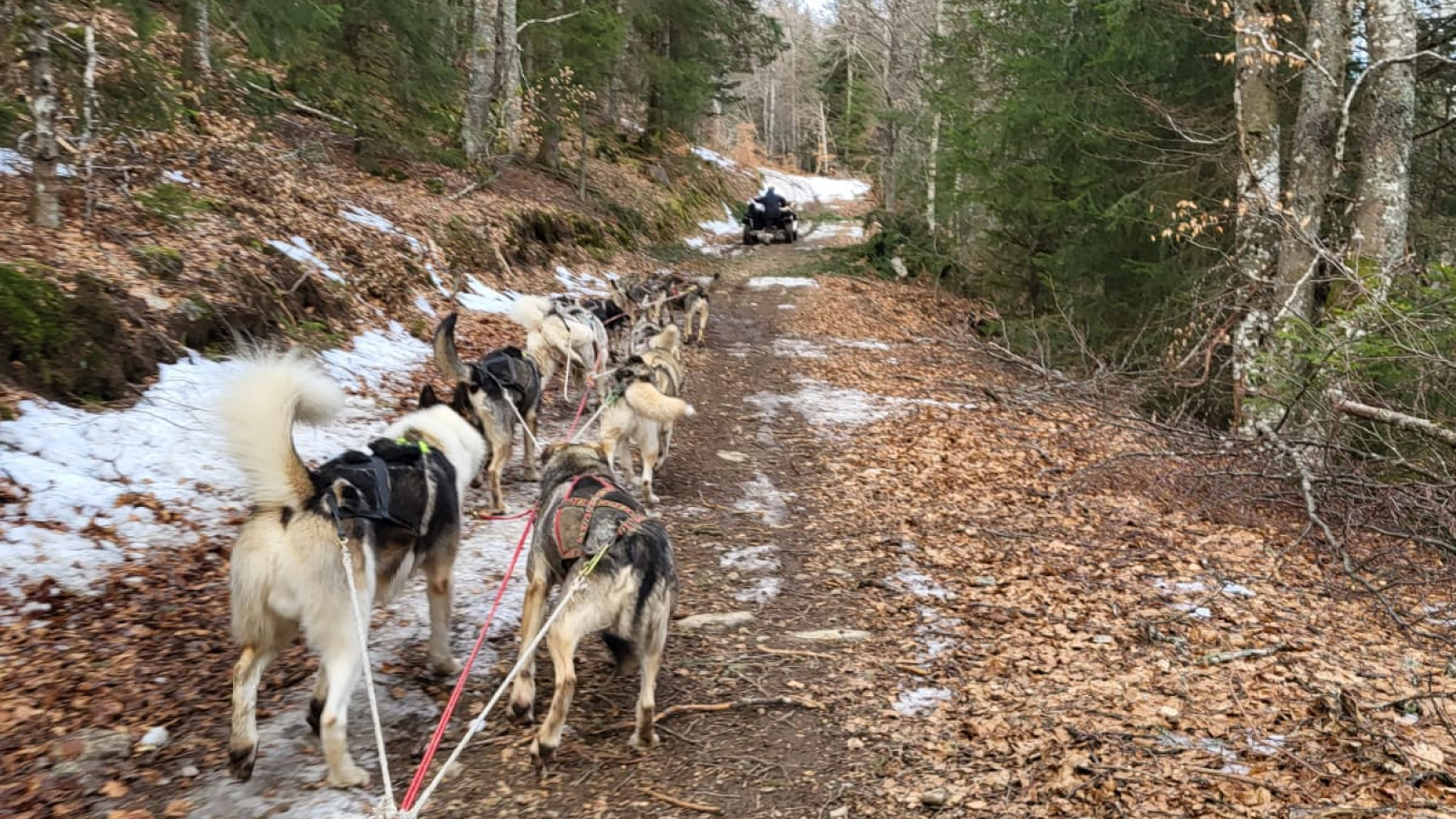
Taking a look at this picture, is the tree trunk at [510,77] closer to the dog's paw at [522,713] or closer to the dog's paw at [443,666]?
the dog's paw at [443,666]

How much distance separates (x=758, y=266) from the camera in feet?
86.0

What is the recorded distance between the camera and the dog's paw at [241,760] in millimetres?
3619

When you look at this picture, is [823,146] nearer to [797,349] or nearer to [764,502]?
[797,349]

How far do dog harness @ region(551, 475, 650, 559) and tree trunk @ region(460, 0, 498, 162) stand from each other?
53.2 ft

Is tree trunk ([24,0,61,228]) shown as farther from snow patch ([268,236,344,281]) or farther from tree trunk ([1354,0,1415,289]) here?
tree trunk ([1354,0,1415,289])

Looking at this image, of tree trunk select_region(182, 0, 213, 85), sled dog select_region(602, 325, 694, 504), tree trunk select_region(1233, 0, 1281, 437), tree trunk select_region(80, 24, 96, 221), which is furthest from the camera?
tree trunk select_region(182, 0, 213, 85)

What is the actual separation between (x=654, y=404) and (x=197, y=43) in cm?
1191

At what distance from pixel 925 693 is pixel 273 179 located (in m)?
12.2

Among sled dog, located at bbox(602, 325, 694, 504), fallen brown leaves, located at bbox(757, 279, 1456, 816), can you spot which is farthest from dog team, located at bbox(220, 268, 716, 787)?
sled dog, located at bbox(602, 325, 694, 504)

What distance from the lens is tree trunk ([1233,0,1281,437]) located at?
8.76m

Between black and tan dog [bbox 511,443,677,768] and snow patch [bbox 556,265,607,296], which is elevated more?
snow patch [bbox 556,265,607,296]

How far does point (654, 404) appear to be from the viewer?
7035mm

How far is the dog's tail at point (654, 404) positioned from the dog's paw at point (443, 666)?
2738mm

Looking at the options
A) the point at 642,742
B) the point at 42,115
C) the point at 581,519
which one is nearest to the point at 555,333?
the point at 42,115
